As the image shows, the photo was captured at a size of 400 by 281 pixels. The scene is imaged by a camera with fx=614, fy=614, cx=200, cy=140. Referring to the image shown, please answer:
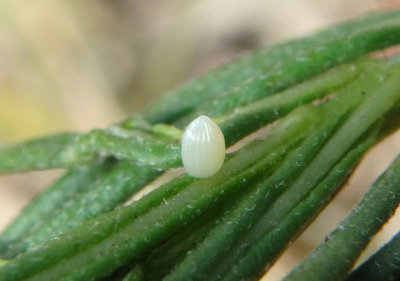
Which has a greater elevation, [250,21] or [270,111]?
[250,21]

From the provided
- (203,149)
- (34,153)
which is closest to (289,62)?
(203,149)

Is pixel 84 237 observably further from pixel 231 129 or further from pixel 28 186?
pixel 28 186

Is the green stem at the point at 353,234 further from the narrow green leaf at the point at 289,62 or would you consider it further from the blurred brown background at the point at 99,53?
the blurred brown background at the point at 99,53

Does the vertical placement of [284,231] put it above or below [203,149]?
below

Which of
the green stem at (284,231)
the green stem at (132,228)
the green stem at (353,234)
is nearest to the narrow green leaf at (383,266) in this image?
the green stem at (353,234)

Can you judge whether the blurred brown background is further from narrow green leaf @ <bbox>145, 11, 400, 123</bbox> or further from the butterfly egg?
the butterfly egg

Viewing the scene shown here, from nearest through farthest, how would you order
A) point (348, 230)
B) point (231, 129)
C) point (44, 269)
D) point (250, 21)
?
point (44, 269) → point (348, 230) → point (231, 129) → point (250, 21)

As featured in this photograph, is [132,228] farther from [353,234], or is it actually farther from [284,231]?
[353,234]

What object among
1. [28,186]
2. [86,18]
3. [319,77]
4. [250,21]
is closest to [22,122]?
[28,186]
